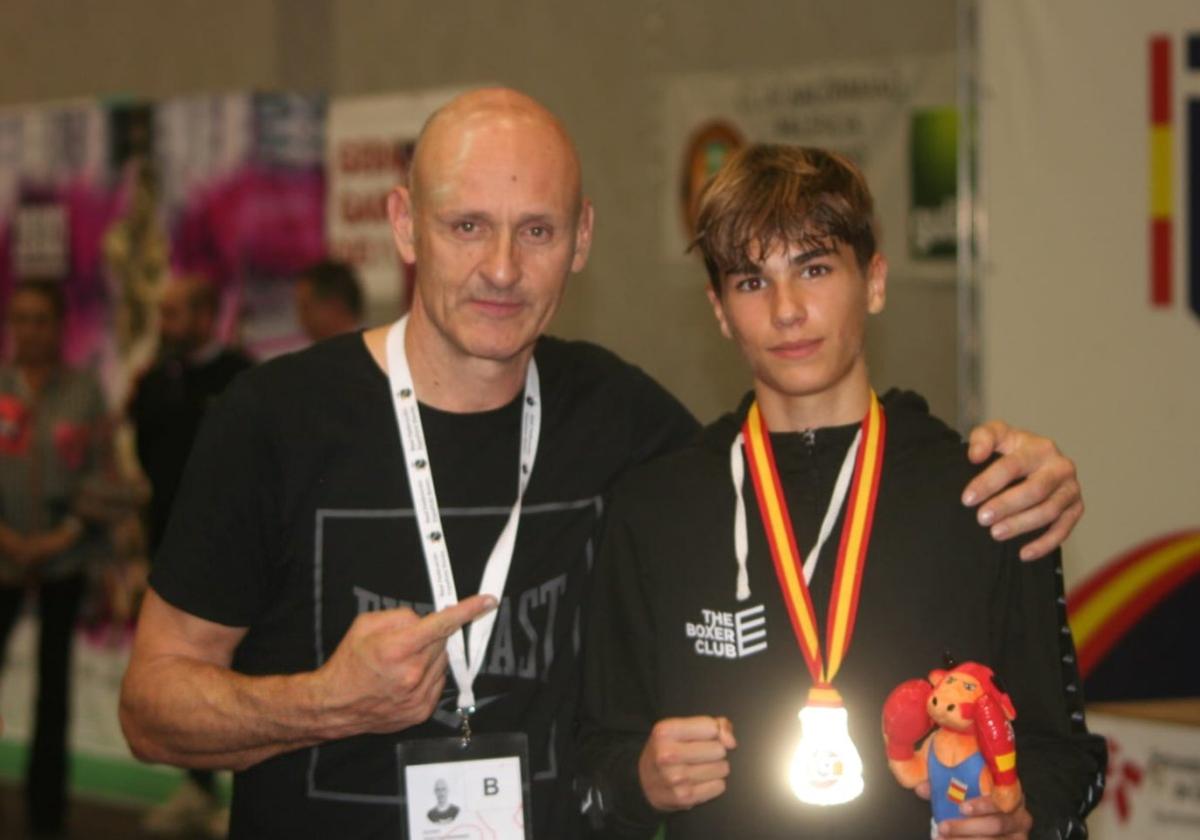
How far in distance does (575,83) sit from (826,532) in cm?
442

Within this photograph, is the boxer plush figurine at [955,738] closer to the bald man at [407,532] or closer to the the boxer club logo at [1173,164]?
the bald man at [407,532]

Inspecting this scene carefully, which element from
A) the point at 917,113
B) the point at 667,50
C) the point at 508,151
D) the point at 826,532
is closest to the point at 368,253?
the point at 667,50

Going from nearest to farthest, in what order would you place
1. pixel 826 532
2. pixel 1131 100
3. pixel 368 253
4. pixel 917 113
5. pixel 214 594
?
pixel 826 532, pixel 214 594, pixel 1131 100, pixel 917 113, pixel 368 253

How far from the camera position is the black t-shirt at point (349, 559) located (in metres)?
2.30

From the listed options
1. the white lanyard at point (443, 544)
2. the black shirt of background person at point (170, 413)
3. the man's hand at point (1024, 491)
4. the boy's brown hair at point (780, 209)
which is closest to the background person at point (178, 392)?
the black shirt of background person at point (170, 413)

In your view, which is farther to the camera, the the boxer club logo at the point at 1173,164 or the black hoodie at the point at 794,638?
the the boxer club logo at the point at 1173,164

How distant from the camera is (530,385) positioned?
8.27 feet

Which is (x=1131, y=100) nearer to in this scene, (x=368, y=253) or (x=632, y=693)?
(x=632, y=693)

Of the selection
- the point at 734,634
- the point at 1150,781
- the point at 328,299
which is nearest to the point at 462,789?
the point at 734,634

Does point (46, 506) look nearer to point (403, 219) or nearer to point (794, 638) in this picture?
point (403, 219)

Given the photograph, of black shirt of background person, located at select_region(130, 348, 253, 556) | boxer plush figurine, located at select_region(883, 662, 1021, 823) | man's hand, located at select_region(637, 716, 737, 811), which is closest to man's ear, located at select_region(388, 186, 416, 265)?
man's hand, located at select_region(637, 716, 737, 811)

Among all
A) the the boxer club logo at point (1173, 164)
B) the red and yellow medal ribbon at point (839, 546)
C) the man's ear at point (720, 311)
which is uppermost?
the the boxer club logo at point (1173, 164)

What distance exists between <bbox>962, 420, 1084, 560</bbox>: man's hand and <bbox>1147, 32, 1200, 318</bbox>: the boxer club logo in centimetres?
211

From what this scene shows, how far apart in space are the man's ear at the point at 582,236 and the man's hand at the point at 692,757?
0.87 meters
